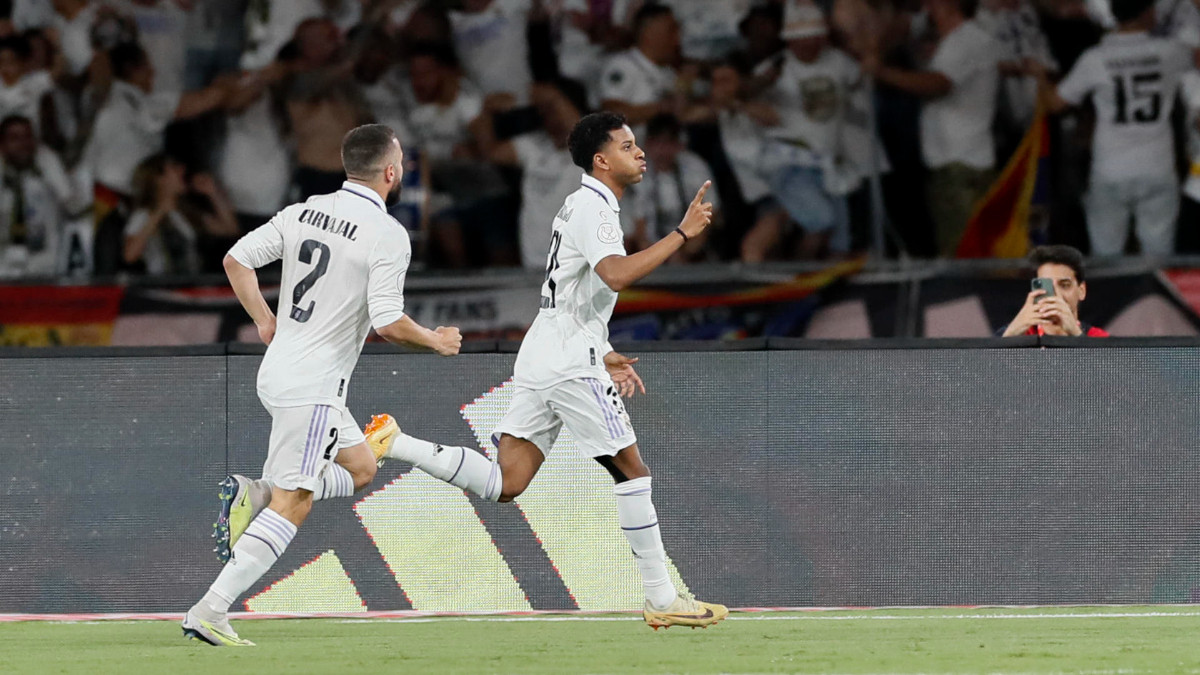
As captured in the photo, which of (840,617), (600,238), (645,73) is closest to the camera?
(600,238)

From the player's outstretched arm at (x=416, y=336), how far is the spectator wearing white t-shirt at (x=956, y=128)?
6.53m

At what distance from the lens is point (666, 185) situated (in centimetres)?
1252

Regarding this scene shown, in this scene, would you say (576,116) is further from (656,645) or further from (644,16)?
(656,645)

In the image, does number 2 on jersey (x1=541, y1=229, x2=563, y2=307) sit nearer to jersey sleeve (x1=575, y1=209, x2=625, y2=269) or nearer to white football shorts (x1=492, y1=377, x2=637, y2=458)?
jersey sleeve (x1=575, y1=209, x2=625, y2=269)

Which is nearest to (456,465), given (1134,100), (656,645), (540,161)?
(656,645)

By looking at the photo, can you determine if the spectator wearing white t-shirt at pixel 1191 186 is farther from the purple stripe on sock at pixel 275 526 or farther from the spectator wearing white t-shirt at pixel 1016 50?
the purple stripe on sock at pixel 275 526

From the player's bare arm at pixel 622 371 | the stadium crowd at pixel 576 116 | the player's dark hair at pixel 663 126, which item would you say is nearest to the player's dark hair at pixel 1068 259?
the player's bare arm at pixel 622 371

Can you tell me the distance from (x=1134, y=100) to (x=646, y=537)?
6.66 m

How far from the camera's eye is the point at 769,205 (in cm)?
1254

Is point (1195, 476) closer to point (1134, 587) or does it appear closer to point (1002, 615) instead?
point (1134, 587)

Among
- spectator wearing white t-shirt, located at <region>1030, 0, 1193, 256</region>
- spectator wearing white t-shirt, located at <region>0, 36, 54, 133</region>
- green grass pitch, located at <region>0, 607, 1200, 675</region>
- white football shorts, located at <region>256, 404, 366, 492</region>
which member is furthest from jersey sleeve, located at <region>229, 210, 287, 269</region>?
spectator wearing white t-shirt, located at <region>1030, 0, 1193, 256</region>

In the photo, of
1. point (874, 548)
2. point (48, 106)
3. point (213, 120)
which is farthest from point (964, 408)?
point (48, 106)

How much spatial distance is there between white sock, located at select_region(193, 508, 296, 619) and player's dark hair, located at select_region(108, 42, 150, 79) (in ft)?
23.5

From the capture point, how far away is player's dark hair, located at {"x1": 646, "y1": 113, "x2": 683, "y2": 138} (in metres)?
12.6
